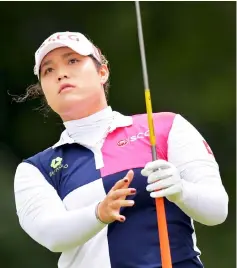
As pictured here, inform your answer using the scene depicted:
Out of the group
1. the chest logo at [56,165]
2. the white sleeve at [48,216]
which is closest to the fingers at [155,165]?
the white sleeve at [48,216]

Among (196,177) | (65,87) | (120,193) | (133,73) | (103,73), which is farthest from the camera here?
(133,73)

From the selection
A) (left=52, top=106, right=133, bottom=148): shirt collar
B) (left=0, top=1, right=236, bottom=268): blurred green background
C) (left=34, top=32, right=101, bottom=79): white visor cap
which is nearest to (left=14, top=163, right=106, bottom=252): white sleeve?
(left=52, top=106, right=133, bottom=148): shirt collar

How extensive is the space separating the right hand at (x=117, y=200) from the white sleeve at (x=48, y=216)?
0.03 m

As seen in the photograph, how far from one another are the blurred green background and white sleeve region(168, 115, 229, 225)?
221 cm

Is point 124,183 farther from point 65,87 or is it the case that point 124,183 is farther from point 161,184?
point 65,87

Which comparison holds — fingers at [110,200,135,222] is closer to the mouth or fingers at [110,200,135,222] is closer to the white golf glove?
the white golf glove

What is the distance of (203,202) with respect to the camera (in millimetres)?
1764

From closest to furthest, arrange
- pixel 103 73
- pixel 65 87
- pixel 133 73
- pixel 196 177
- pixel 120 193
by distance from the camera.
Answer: pixel 120 193 < pixel 196 177 < pixel 65 87 < pixel 103 73 < pixel 133 73

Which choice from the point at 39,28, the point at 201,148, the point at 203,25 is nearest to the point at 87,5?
the point at 39,28

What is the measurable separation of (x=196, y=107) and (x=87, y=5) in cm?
67

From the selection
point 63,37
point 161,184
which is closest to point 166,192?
point 161,184

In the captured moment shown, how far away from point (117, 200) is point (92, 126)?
10.6 inches

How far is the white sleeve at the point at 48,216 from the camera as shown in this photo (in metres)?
1.77

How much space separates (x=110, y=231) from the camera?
71.2 inches
